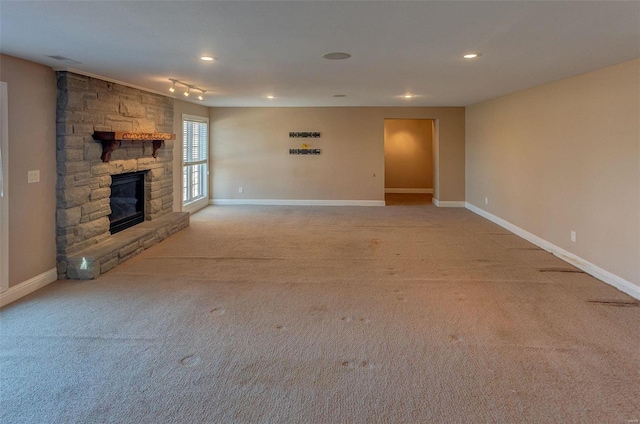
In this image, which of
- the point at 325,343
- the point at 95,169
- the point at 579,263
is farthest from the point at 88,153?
the point at 579,263

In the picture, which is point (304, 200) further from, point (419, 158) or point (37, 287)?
point (37, 287)

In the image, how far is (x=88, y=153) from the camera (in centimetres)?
479

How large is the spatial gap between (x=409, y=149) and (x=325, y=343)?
9693 millimetres

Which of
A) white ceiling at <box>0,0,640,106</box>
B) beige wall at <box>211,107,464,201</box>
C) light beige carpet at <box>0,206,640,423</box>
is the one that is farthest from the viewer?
beige wall at <box>211,107,464,201</box>

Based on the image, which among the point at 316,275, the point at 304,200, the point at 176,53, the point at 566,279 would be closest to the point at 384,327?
the point at 316,275

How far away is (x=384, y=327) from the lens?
10.5ft

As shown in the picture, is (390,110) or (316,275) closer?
(316,275)

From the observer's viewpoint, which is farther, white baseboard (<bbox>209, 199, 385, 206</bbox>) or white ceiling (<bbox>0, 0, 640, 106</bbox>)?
white baseboard (<bbox>209, 199, 385, 206</bbox>)

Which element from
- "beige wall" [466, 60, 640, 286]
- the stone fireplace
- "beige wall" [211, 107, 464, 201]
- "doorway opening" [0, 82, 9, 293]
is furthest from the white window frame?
"beige wall" [466, 60, 640, 286]

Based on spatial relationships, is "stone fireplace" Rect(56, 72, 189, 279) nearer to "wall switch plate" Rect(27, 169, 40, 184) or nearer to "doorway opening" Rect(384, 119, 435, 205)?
"wall switch plate" Rect(27, 169, 40, 184)

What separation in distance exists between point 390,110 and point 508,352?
7.32 m

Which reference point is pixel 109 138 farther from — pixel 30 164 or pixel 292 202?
pixel 292 202

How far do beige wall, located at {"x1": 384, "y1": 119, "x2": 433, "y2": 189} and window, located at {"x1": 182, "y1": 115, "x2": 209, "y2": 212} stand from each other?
16.9 ft

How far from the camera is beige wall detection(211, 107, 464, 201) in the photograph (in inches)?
372
